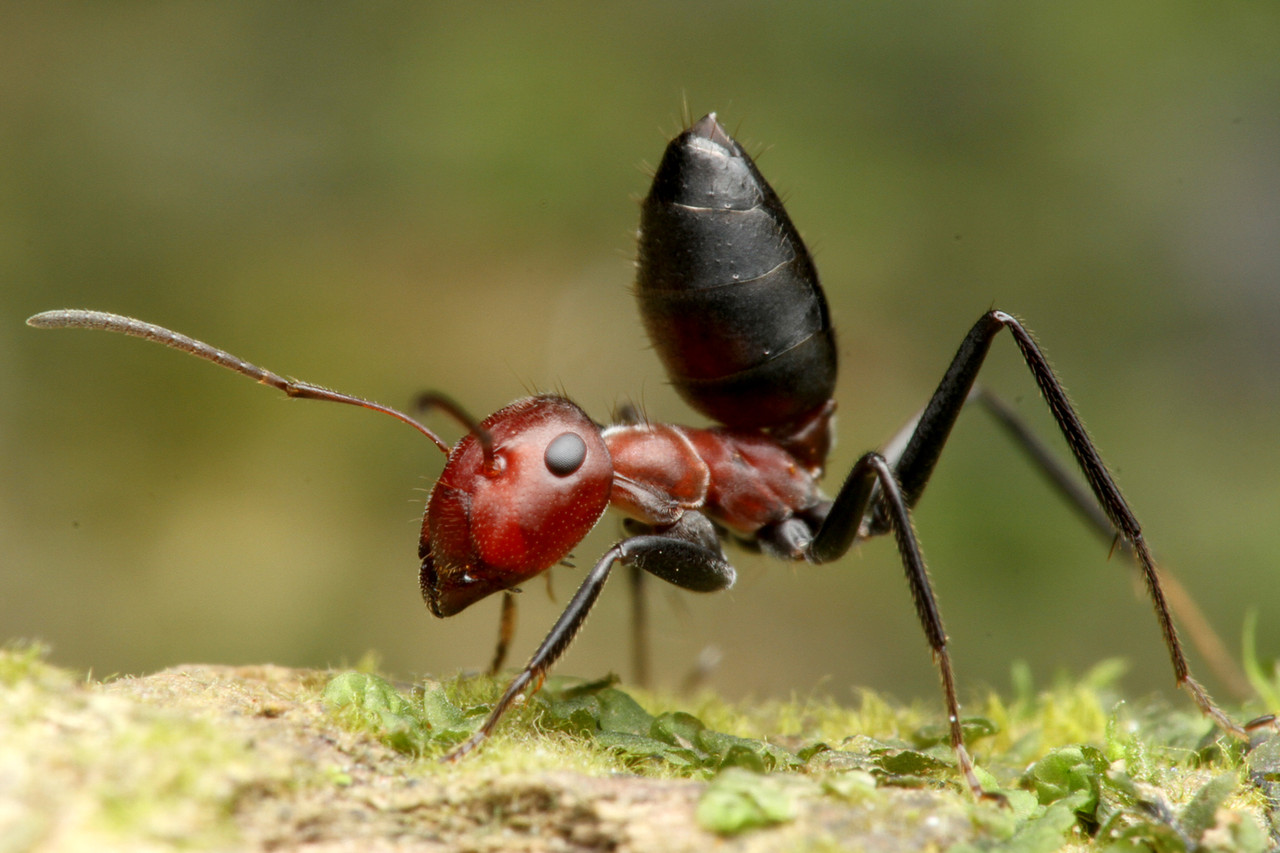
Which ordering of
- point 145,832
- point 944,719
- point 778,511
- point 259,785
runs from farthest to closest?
point 778,511
point 944,719
point 259,785
point 145,832

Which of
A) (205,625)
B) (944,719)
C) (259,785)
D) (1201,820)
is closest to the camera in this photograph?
(259,785)

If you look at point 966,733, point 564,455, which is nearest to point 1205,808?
point 966,733

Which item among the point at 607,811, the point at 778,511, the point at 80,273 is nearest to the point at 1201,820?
the point at 607,811

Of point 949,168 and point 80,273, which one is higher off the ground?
point 949,168

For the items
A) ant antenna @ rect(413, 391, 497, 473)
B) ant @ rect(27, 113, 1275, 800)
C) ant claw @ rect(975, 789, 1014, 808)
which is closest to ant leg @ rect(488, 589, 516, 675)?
ant @ rect(27, 113, 1275, 800)

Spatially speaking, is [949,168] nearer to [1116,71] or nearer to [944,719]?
[1116,71]

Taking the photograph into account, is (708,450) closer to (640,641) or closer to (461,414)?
(461,414)

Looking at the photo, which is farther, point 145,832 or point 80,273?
point 80,273
